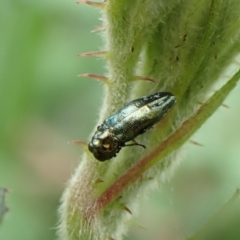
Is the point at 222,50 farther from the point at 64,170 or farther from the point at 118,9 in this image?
the point at 64,170

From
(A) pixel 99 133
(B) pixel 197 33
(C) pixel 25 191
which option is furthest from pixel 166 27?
(C) pixel 25 191

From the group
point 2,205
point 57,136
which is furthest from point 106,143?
point 57,136

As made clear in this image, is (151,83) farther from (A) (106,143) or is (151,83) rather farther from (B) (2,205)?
(B) (2,205)

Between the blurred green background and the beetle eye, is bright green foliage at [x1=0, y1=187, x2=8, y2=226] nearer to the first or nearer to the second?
the beetle eye

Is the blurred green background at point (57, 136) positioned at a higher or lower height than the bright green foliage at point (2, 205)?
lower

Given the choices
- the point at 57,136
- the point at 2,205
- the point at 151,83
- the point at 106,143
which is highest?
the point at 151,83

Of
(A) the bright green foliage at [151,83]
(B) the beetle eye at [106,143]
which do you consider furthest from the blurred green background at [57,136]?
(B) the beetle eye at [106,143]

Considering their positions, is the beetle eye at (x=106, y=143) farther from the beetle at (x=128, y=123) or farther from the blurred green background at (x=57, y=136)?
the blurred green background at (x=57, y=136)

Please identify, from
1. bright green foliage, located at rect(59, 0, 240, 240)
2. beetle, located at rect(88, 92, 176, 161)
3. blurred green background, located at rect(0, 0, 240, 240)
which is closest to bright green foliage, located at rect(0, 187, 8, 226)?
bright green foliage, located at rect(59, 0, 240, 240)
